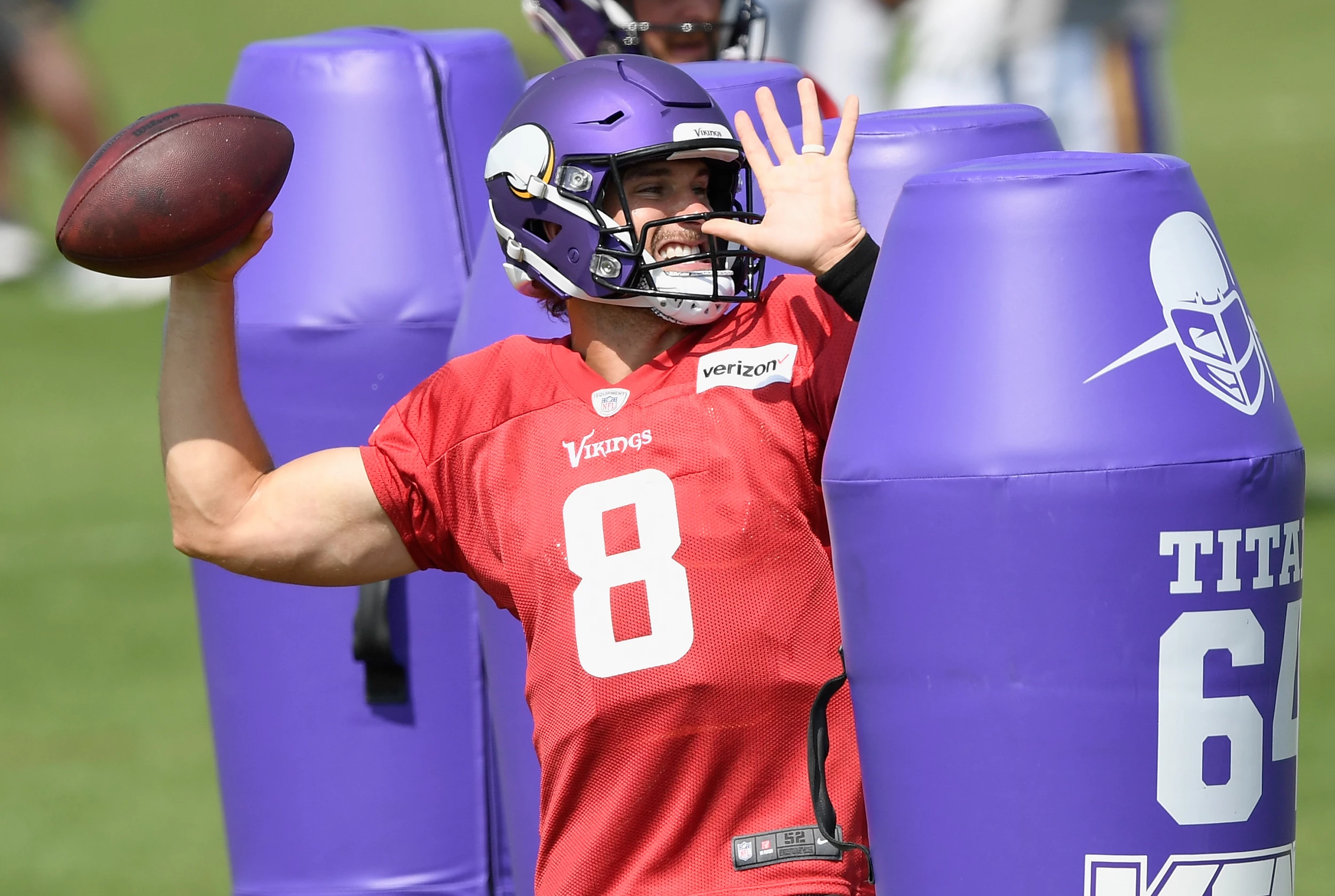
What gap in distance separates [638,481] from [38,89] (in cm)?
1307

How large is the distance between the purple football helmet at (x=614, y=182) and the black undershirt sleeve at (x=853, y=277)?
0.49 ft

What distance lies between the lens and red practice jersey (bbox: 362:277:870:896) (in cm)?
284

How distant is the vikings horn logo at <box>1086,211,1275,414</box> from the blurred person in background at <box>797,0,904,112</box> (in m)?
6.48

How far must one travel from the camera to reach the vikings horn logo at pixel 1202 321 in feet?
7.98

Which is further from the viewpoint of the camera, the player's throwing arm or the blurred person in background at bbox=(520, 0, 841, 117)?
the blurred person in background at bbox=(520, 0, 841, 117)

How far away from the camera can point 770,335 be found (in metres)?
2.93

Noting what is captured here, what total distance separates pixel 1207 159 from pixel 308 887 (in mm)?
13041

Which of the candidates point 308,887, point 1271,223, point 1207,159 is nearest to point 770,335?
point 308,887

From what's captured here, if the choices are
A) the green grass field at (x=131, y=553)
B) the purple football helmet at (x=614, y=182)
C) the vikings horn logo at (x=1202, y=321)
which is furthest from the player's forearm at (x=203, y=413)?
the green grass field at (x=131, y=553)

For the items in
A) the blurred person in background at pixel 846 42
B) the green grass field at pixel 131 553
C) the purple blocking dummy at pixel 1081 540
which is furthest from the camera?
the blurred person in background at pixel 846 42

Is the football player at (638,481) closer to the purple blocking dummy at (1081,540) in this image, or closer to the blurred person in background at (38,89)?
the purple blocking dummy at (1081,540)

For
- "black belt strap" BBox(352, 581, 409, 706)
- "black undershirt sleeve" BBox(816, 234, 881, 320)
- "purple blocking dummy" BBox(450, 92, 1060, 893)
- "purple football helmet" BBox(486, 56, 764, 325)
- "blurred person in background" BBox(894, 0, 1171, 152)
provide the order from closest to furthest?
"black undershirt sleeve" BBox(816, 234, 881, 320), "purple football helmet" BBox(486, 56, 764, 325), "purple blocking dummy" BBox(450, 92, 1060, 893), "black belt strap" BBox(352, 581, 409, 706), "blurred person in background" BBox(894, 0, 1171, 152)

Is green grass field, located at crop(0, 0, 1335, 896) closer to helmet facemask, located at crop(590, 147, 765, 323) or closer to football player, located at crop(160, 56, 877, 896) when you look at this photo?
football player, located at crop(160, 56, 877, 896)

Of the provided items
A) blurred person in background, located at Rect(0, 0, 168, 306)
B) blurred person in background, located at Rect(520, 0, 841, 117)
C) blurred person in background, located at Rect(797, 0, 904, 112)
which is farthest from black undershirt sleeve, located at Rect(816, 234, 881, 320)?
blurred person in background, located at Rect(0, 0, 168, 306)
